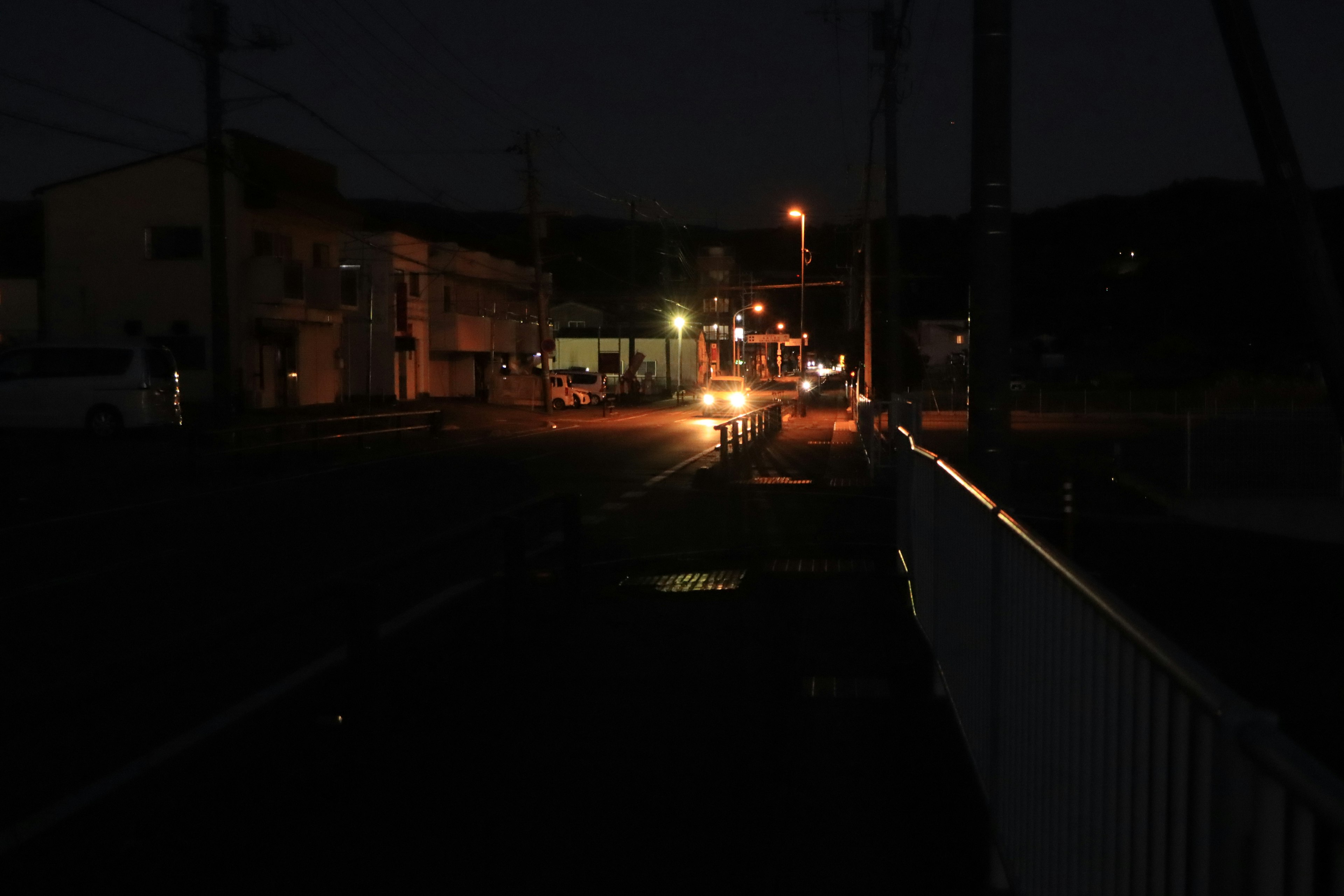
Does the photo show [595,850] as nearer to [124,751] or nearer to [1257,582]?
[124,751]

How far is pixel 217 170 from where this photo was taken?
2766 centimetres

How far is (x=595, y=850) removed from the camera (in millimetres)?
4570

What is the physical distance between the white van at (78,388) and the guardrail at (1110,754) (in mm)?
25440

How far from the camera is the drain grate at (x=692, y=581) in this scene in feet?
34.0

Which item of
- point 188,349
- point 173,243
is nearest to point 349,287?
point 173,243

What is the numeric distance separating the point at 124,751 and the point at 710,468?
1668 cm

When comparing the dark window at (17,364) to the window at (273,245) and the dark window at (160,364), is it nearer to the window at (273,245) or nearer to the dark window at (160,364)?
the dark window at (160,364)

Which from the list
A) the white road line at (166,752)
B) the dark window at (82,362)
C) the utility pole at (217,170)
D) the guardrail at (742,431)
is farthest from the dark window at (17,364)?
the white road line at (166,752)

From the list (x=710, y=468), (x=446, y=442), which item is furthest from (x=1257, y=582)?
(x=446, y=442)

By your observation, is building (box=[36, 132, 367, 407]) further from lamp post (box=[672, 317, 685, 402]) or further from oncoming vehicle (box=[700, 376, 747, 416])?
lamp post (box=[672, 317, 685, 402])

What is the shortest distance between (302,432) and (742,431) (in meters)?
12.3

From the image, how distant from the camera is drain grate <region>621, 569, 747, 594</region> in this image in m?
10.4

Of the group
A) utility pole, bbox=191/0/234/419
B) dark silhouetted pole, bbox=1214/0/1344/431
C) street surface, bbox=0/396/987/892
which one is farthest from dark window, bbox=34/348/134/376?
dark silhouetted pole, bbox=1214/0/1344/431

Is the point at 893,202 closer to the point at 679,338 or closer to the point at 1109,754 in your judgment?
the point at 1109,754
